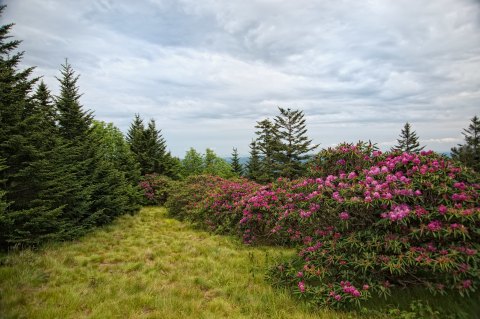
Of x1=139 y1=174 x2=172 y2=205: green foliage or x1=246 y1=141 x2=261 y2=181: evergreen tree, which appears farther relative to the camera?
x1=246 y1=141 x2=261 y2=181: evergreen tree

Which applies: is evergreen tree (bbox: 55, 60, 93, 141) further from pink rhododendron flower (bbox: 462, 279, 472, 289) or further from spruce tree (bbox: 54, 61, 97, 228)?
pink rhododendron flower (bbox: 462, 279, 472, 289)

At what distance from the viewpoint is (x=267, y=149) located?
3994cm

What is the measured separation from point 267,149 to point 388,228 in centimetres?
3530

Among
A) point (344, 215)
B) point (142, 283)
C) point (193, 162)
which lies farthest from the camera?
point (193, 162)

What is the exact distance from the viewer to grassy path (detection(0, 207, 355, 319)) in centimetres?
447

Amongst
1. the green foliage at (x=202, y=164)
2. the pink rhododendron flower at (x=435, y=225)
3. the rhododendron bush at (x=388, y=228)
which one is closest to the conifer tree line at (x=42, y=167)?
the rhododendron bush at (x=388, y=228)

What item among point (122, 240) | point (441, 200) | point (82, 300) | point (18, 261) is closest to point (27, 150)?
point (18, 261)

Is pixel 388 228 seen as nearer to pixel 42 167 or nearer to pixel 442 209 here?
pixel 442 209

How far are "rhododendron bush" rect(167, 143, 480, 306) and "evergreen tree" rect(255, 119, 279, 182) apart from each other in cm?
3230

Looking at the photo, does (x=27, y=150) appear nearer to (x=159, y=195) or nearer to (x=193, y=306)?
(x=193, y=306)

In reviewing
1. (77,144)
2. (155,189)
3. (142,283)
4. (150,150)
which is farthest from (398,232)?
(150,150)

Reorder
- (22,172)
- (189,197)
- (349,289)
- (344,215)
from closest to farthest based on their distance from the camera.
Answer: (349,289), (344,215), (22,172), (189,197)

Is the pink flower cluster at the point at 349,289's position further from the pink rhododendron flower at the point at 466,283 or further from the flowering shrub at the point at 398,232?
the pink rhododendron flower at the point at 466,283

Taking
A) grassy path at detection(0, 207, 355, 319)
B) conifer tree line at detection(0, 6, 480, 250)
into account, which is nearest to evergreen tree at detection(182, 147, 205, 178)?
conifer tree line at detection(0, 6, 480, 250)
